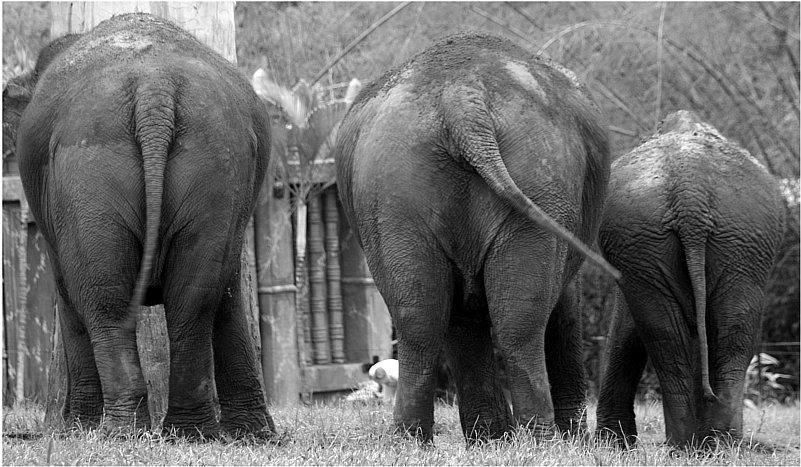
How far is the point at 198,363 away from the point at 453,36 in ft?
6.25

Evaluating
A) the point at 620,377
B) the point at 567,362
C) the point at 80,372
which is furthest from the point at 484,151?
the point at 620,377

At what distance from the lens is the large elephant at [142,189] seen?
16.6ft

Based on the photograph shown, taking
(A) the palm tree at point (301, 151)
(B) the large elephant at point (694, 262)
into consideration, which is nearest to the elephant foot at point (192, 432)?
(B) the large elephant at point (694, 262)

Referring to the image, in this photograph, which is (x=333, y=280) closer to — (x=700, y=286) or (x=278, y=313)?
(x=278, y=313)

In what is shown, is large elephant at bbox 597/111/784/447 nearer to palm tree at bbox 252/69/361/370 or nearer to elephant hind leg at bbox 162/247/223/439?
elephant hind leg at bbox 162/247/223/439

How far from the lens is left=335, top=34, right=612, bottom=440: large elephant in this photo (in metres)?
4.98

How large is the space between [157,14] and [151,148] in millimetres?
2609

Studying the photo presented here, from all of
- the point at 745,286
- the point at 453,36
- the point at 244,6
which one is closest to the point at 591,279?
the point at 244,6

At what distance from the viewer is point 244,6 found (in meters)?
17.0

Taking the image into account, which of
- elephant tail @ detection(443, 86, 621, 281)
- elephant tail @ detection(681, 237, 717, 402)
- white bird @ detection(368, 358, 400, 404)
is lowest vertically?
white bird @ detection(368, 358, 400, 404)

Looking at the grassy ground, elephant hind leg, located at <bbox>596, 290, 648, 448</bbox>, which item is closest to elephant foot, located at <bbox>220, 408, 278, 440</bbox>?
the grassy ground

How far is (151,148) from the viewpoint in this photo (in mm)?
5008

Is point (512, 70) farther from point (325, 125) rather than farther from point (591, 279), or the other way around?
point (591, 279)

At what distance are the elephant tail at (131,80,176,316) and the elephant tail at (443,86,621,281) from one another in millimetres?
1193
